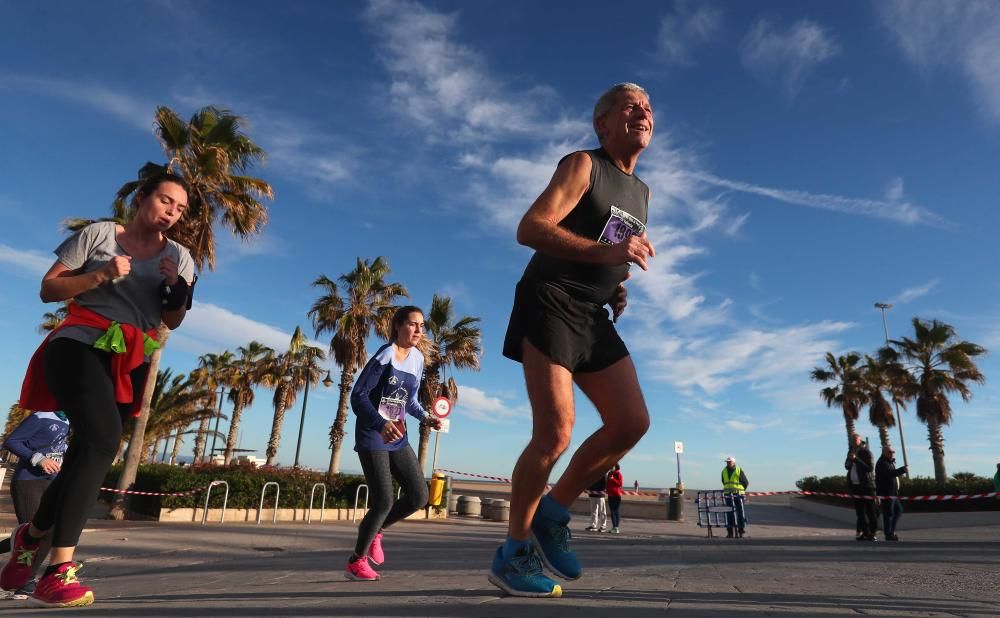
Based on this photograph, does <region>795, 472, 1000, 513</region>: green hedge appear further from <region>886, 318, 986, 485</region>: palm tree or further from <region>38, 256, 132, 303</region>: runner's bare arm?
<region>38, 256, 132, 303</region>: runner's bare arm

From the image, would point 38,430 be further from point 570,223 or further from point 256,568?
point 570,223

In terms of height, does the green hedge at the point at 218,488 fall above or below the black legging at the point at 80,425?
below

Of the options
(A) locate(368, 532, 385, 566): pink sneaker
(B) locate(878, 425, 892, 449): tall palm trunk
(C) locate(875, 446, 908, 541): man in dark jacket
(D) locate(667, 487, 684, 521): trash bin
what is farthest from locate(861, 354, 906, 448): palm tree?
(A) locate(368, 532, 385, 566): pink sneaker

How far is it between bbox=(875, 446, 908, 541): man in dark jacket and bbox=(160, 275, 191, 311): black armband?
13280 millimetres

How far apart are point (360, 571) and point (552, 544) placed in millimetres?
1621

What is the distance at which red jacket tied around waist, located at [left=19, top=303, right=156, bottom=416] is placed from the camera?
2705 millimetres

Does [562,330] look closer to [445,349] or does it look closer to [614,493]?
Answer: [614,493]

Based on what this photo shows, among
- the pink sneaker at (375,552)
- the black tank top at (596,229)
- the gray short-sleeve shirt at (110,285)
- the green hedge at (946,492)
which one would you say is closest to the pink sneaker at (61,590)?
the gray short-sleeve shirt at (110,285)

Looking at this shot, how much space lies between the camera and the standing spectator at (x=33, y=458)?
451 cm

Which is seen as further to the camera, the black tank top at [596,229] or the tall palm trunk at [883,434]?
the tall palm trunk at [883,434]

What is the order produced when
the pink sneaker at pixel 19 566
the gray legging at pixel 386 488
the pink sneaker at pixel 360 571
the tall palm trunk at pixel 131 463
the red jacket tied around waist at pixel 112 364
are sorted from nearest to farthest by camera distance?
the red jacket tied around waist at pixel 112 364, the pink sneaker at pixel 19 566, the pink sneaker at pixel 360 571, the gray legging at pixel 386 488, the tall palm trunk at pixel 131 463

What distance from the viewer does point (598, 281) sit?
8.82 ft

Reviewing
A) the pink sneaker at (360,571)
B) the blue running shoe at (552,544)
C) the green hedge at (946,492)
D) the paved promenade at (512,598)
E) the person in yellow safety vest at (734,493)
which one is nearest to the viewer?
the paved promenade at (512,598)

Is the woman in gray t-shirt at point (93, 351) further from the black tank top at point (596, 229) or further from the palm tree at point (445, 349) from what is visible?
the palm tree at point (445, 349)
